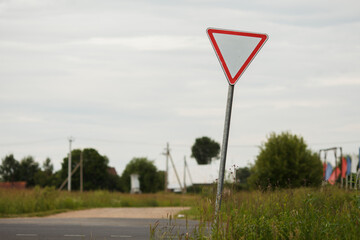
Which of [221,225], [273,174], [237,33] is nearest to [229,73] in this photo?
[237,33]

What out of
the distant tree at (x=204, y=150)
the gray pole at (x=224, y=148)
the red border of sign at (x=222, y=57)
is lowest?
the gray pole at (x=224, y=148)

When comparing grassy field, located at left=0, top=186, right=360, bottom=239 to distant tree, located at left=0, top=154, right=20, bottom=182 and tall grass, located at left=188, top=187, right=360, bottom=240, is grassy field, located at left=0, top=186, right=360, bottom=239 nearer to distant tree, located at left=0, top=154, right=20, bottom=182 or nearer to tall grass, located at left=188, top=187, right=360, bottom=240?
tall grass, located at left=188, top=187, right=360, bottom=240

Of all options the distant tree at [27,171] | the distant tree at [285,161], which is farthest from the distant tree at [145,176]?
the distant tree at [285,161]

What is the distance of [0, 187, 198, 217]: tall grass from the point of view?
24.6 m

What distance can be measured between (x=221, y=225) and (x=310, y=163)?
32.6 m

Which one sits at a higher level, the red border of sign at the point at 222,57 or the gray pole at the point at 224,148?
the red border of sign at the point at 222,57

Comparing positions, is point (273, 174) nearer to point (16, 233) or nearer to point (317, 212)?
point (16, 233)

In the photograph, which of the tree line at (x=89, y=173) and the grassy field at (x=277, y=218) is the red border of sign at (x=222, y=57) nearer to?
the grassy field at (x=277, y=218)

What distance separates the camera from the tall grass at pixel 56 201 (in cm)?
2458

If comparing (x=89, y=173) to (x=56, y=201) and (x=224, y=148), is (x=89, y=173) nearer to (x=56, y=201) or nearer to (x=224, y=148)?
(x=56, y=201)

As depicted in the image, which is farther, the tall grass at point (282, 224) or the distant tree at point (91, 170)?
the distant tree at point (91, 170)

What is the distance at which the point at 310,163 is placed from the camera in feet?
127

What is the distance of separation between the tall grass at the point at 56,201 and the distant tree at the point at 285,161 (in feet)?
20.5

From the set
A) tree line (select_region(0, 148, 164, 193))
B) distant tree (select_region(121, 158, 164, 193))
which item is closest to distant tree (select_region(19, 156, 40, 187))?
tree line (select_region(0, 148, 164, 193))
